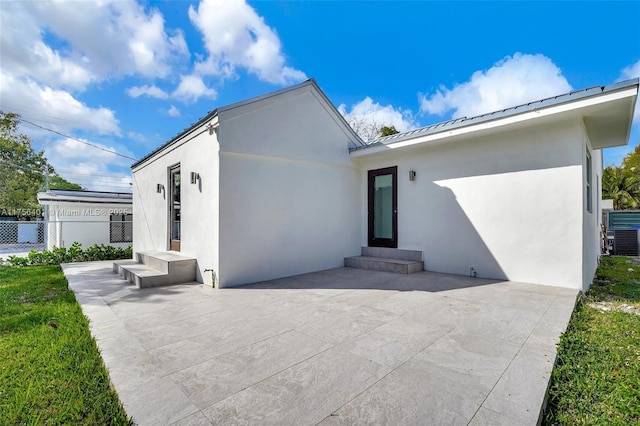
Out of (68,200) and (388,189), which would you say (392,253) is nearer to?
(388,189)

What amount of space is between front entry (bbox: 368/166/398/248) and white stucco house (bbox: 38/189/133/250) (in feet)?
35.2

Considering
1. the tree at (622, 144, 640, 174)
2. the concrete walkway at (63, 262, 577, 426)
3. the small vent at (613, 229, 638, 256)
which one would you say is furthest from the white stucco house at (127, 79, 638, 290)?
the tree at (622, 144, 640, 174)

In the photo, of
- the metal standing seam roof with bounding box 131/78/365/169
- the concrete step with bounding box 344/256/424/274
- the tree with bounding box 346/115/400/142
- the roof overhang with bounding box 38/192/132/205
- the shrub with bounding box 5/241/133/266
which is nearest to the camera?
the metal standing seam roof with bounding box 131/78/365/169

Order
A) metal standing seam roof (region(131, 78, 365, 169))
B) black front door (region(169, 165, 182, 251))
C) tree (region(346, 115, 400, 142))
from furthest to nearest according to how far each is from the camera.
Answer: tree (region(346, 115, 400, 142))
black front door (region(169, 165, 182, 251))
metal standing seam roof (region(131, 78, 365, 169))

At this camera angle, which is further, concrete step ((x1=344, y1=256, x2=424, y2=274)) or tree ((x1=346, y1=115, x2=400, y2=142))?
tree ((x1=346, y1=115, x2=400, y2=142))

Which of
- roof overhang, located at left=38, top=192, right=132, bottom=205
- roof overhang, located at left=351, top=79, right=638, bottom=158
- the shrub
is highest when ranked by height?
roof overhang, located at left=351, top=79, right=638, bottom=158

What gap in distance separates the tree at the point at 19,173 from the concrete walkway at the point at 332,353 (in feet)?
79.7

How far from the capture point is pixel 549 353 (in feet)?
9.00

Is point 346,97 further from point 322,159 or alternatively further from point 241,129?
point 241,129

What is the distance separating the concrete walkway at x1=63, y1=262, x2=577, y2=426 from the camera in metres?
1.89

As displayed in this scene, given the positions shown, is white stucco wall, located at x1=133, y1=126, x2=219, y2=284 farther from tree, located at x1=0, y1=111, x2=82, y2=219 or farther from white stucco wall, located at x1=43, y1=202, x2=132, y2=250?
tree, located at x1=0, y1=111, x2=82, y2=219

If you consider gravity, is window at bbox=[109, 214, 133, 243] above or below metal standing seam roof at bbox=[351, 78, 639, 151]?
below

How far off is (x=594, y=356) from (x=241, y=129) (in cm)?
609

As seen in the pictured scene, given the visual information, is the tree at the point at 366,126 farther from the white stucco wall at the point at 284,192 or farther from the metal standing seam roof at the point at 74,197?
the metal standing seam roof at the point at 74,197
